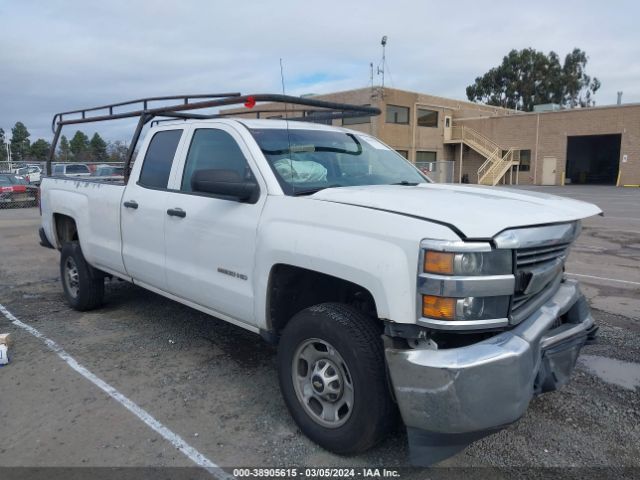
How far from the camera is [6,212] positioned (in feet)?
64.1

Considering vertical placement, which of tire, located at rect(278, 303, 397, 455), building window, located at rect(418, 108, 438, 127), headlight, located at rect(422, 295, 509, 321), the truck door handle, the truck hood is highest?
building window, located at rect(418, 108, 438, 127)

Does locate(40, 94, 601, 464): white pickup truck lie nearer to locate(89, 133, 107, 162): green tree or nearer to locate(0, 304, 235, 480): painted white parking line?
locate(0, 304, 235, 480): painted white parking line

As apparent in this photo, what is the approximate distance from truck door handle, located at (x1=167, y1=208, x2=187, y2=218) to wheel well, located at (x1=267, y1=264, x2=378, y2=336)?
1125 millimetres

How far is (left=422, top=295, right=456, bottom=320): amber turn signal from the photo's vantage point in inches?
102

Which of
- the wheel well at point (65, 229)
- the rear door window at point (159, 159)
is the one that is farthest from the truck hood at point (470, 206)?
the wheel well at point (65, 229)

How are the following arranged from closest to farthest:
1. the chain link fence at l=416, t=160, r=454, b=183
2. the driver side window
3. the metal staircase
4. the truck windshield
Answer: the truck windshield < the driver side window < the chain link fence at l=416, t=160, r=454, b=183 < the metal staircase

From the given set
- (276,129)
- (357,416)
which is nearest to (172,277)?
(276,129)

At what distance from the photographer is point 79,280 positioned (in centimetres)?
587

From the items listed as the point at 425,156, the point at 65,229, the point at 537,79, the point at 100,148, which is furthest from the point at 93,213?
the point at 537,79

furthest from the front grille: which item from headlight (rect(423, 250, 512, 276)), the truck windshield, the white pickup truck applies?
the truck windshield

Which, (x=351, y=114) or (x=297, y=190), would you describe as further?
(x=351, y=114)

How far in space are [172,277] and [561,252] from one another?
2872 mm

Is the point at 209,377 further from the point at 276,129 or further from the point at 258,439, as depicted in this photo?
the point at 276,129

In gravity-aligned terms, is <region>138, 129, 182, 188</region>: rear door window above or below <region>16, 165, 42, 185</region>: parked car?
above
